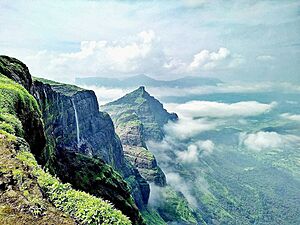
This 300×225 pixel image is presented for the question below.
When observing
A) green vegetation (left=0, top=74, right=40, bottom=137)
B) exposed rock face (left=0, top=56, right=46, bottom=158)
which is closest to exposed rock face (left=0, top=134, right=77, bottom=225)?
green vegetation (left=0, top=74, right=40, bottom=137)

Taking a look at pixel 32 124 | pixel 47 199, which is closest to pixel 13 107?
pixel 32 124

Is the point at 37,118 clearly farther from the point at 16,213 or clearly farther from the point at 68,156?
the point at 68,156

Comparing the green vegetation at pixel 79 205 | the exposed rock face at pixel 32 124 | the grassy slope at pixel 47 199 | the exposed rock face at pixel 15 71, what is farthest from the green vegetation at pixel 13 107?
the exposed rock face at pixel 15 71

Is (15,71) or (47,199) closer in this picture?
(47,199)

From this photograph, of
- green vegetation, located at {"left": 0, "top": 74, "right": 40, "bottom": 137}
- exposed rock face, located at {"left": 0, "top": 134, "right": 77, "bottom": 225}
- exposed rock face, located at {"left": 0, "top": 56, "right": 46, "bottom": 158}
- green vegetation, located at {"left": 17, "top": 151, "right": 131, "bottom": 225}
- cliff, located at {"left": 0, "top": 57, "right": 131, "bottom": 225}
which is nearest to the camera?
exposed rock face, located at {"left": 0, "top": 134, "right": 77, "bottom": 225}

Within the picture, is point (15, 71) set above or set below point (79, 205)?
above

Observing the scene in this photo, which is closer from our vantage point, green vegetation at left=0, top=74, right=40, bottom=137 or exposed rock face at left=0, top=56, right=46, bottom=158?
green vegetation at left=0, top=74, right=40, bottom=137

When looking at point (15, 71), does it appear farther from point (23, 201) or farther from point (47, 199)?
point (23, 201)

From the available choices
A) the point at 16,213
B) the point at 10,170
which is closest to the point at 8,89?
the point at 10,170

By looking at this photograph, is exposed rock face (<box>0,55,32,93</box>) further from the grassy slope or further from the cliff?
the grassy slope

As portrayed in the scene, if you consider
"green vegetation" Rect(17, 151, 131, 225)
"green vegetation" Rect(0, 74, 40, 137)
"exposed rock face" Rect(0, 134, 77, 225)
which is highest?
Result: "green vegetation" Rect(0, 74, 40, 137)

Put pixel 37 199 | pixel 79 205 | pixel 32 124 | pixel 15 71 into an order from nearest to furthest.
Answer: pixel 37 199 → pixel 79 205 → pixel 32 124 → pixel 15 71

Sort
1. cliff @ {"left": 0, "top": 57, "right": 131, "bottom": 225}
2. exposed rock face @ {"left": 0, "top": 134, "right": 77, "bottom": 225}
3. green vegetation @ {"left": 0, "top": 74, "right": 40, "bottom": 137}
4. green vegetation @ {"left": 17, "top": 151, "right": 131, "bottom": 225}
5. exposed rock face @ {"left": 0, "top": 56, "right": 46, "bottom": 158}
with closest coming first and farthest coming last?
1. exposed rock face @ {"left": 0, "top": 134, "right": 77, "bottom": 225}
2. cliff @ {"left": 0, "top": 57, "right": 131, "bottom": 225}
3. green vegetation @ {"left": 17, "top": 151, "right": 131, "bottom": 225}
4. green vegetation @ {"left": 0, "top": 74, "right": 40, "bottom": 137}
5. exposed rock face @ {"left": 0, "top": 56, "right": 46, "bottom": 158}

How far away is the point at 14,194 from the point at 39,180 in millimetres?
2251
